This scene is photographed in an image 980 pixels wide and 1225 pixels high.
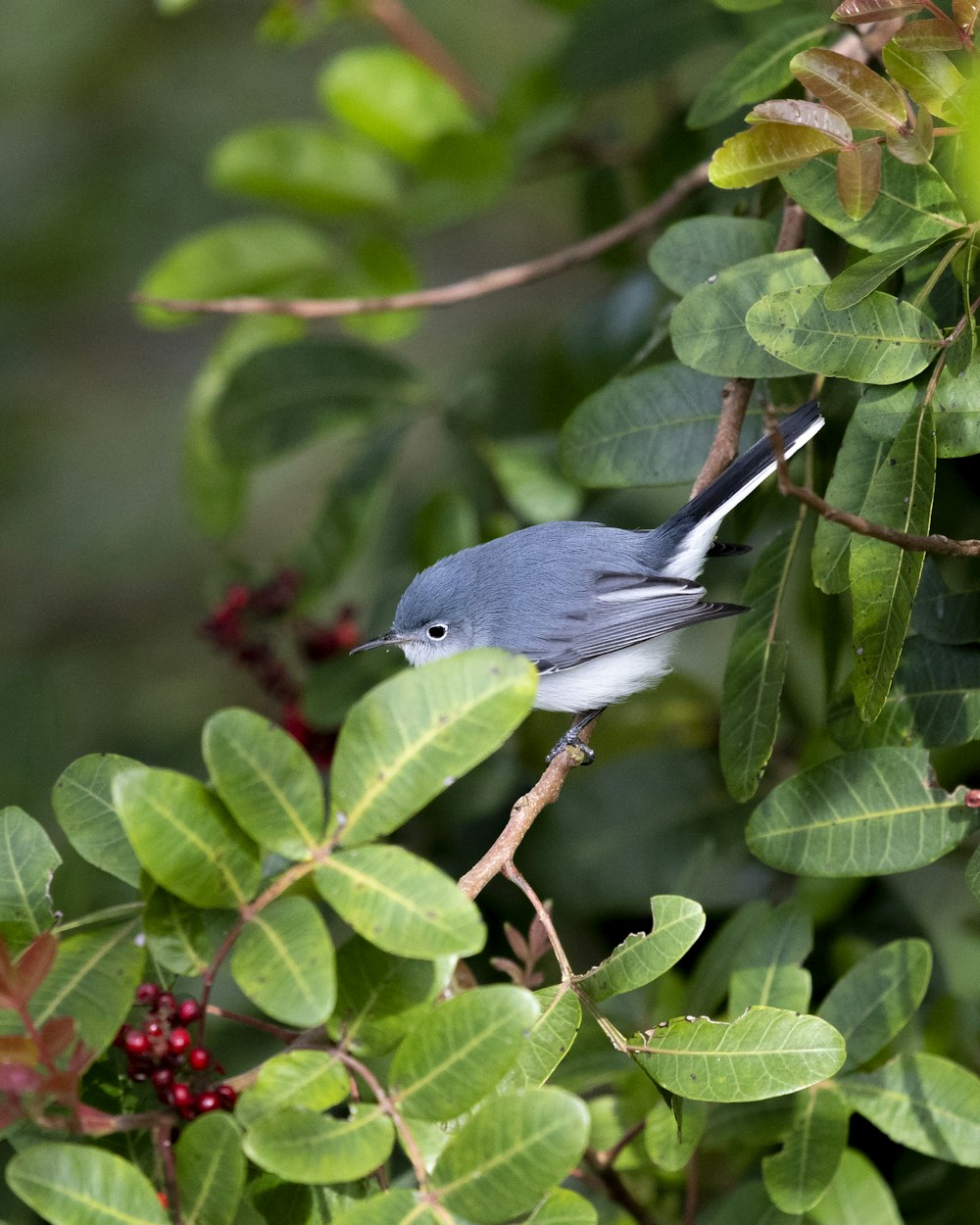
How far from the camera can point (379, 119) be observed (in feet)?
9.63

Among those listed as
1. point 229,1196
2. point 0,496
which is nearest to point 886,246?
point 229,1196

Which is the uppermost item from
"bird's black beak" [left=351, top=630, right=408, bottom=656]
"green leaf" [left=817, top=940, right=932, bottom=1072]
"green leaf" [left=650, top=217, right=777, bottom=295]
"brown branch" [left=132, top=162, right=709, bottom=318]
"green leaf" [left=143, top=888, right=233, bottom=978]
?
"green leaf" [left=650, top=217, right=777, bottom=295]

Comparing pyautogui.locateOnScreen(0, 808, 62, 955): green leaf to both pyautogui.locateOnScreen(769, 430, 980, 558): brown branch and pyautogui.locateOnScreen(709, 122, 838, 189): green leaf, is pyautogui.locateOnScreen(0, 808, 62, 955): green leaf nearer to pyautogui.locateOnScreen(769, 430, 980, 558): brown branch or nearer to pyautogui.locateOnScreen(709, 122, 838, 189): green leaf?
pyautogui.locateOnScreen(769, 430, 980, 558): brown branch

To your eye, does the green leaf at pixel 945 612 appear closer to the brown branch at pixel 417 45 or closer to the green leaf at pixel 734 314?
the green leaf at pixel 734 314

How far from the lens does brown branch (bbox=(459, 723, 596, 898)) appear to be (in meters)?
1.47

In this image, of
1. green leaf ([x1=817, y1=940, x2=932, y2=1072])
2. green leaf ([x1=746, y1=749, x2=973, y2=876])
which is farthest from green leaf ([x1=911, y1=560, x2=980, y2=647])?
green leaf ([x1=817, y1=940, x2=932, y2=1072])

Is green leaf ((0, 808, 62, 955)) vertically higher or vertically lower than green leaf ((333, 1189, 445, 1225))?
higher

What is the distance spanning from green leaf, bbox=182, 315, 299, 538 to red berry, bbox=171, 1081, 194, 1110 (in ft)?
6.03

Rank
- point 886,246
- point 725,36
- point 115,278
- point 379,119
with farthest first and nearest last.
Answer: point 115,278 → point 379,119 → point 725,36 → point 886,246

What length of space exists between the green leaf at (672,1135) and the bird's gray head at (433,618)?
107 centimetres

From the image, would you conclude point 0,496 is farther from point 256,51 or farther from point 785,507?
point 785,507

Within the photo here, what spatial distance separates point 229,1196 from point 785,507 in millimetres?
1412

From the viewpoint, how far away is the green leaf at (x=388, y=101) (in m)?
2.93

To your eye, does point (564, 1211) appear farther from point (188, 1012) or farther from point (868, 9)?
point (868, 9)
